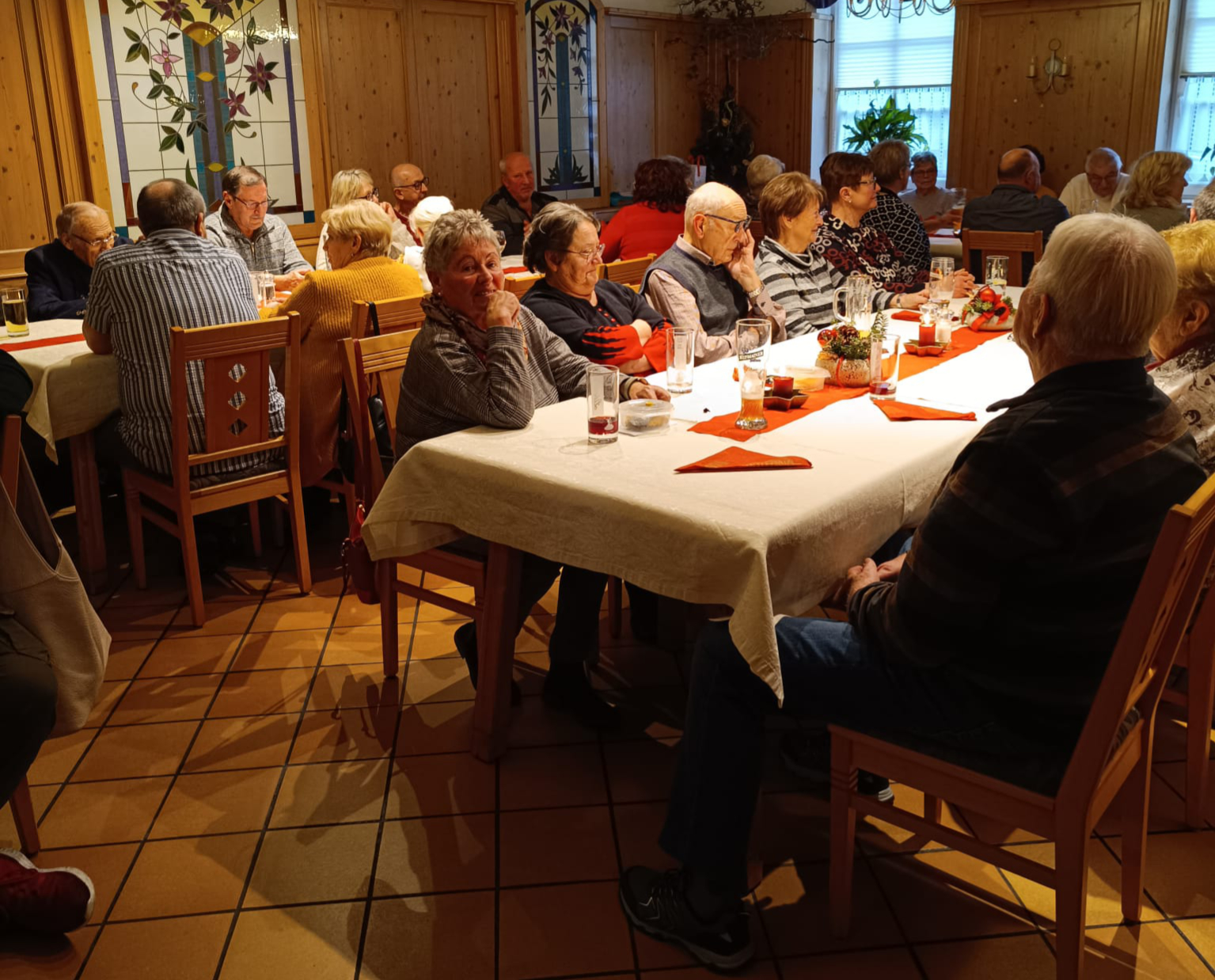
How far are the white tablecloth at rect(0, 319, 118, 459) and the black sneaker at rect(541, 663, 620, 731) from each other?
67.7 inches

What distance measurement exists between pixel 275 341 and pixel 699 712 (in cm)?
A: 191

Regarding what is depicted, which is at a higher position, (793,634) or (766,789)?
(793,634)

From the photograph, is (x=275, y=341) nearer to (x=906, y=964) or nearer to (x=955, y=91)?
(x=906, y=964)

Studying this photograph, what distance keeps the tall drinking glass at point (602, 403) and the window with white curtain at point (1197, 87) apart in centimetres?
692

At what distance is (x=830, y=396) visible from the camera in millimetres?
2771

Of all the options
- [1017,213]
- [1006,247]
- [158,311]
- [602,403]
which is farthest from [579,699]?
[1017,213]

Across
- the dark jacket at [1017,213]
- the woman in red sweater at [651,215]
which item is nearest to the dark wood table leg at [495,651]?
the woman in red sweater at [651,215]

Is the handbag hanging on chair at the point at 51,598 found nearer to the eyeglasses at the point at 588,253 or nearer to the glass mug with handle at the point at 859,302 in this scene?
the eyeglasses at the point at 588,253

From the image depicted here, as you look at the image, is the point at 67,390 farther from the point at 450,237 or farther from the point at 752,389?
the point at 752,389

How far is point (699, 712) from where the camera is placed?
193 cm

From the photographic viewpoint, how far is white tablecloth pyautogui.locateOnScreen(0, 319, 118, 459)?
131 inches

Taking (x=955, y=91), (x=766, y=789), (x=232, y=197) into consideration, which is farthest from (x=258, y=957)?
(x=955, y=91)

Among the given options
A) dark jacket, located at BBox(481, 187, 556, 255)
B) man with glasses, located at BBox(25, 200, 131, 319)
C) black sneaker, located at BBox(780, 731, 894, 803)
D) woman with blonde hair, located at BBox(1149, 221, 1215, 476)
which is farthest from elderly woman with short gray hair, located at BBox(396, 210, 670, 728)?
dark jacket, located at BBox(481, 187, 556, 255)

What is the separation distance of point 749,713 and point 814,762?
2.21 feet
